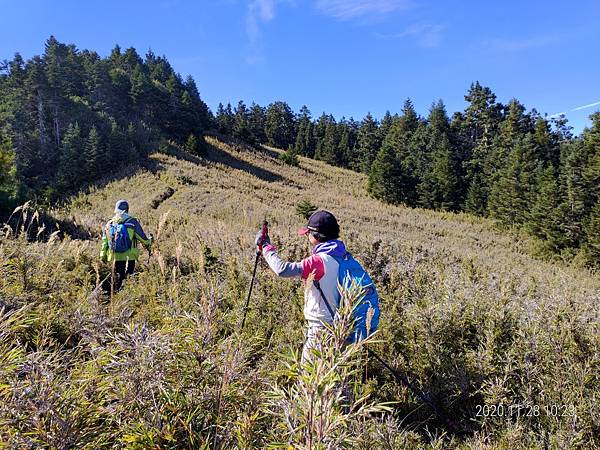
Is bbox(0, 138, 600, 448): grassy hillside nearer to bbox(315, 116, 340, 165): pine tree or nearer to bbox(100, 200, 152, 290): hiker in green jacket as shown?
bbox(100, 200, 152, 290): hiker in green jacket

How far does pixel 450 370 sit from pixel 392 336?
60 centimetres

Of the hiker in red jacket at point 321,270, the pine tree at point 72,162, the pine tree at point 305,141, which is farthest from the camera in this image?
the pine tree at point 305,141

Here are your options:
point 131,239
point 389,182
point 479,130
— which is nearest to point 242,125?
point 389,182

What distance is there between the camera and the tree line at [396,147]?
24781 mm

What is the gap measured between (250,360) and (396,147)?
162ft

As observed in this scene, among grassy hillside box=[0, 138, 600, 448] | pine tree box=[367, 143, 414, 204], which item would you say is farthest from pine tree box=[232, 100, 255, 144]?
grassy hillside box=[0, 138, 600, 448]

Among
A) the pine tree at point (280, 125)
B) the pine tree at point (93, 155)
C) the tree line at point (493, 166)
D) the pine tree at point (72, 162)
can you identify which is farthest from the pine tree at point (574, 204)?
the pine tree at point (280, 125)

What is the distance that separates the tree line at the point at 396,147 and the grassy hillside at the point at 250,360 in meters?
15.8

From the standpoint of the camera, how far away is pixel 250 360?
281cm

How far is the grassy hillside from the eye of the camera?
1.46 meters

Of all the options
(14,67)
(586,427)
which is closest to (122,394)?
(586,427)

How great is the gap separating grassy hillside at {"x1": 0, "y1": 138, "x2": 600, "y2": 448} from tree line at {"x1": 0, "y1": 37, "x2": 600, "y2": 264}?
623 inches

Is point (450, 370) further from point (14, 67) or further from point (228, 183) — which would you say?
point (14, 67)

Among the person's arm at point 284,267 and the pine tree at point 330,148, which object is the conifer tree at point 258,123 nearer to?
the pine tree at point 330,148
